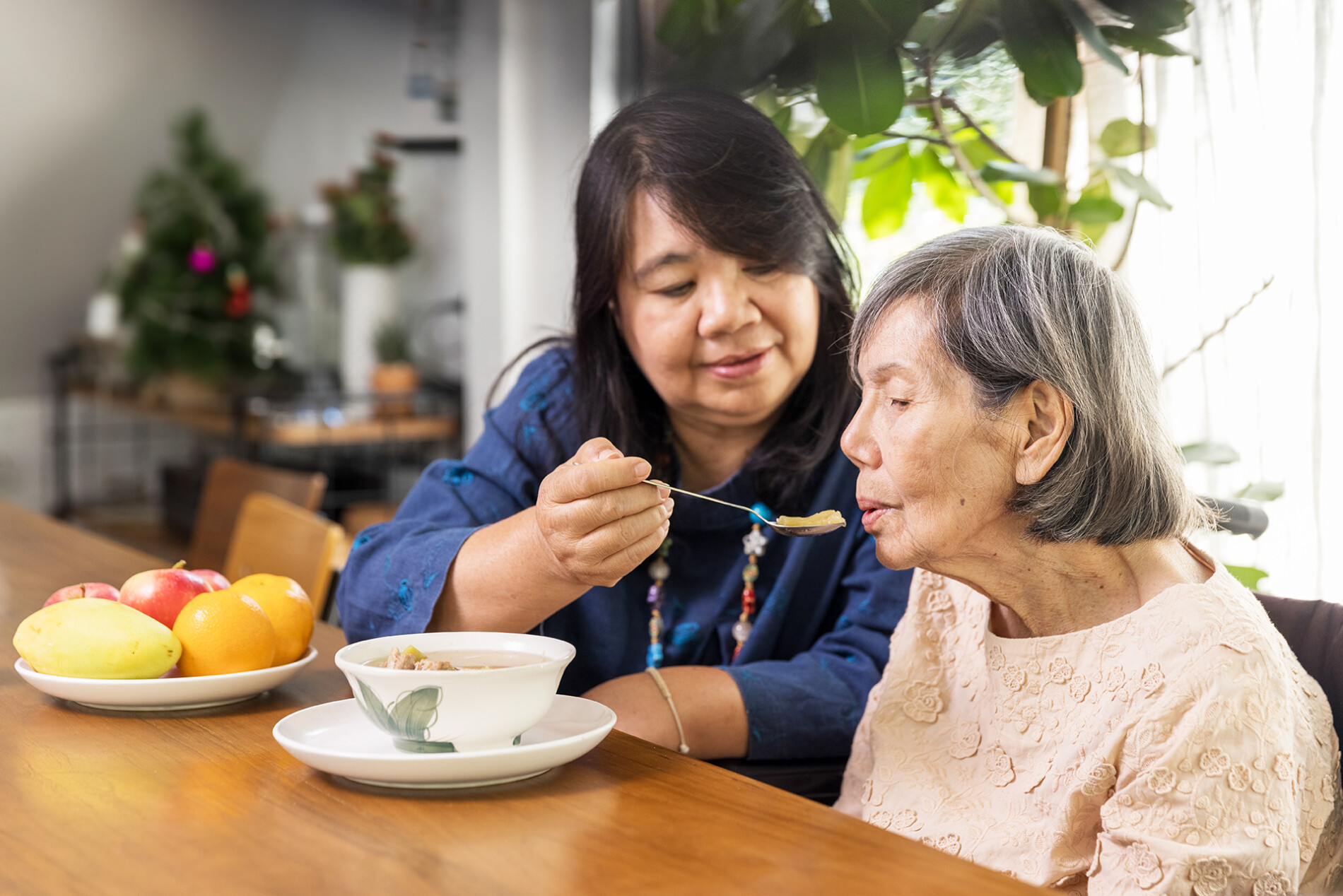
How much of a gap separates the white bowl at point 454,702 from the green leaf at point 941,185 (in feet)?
3.72

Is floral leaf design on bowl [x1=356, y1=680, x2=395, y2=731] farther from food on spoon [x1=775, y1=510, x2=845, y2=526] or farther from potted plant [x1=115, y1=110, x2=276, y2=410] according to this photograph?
potted plant [x1=115, y1=110, x2=276, y2=410]

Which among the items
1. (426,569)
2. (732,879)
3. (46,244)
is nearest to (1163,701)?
(732,879)

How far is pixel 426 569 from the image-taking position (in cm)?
121

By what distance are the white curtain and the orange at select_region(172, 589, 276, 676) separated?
111 cm

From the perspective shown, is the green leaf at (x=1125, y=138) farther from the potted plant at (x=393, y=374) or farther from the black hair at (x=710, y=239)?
the potted plant at (x=393, y=374)

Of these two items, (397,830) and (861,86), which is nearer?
(397,830)

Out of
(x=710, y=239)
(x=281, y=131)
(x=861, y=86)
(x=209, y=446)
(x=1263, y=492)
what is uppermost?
(x=281, y=131)

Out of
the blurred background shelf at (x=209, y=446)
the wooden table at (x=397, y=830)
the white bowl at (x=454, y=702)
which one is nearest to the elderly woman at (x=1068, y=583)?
the wooden table at (x=397, y=830)

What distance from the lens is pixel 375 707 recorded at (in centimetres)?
82

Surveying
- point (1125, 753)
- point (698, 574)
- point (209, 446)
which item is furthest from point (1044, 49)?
point (209, 446)

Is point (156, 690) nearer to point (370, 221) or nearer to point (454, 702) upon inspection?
point (454, 702)

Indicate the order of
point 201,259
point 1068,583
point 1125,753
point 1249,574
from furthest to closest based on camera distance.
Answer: point 201,259 < point 1249,574 < point 1068,583 < point 1125,753

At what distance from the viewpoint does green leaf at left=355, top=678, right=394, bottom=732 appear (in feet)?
2.68

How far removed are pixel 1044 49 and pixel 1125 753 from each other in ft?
3.02
